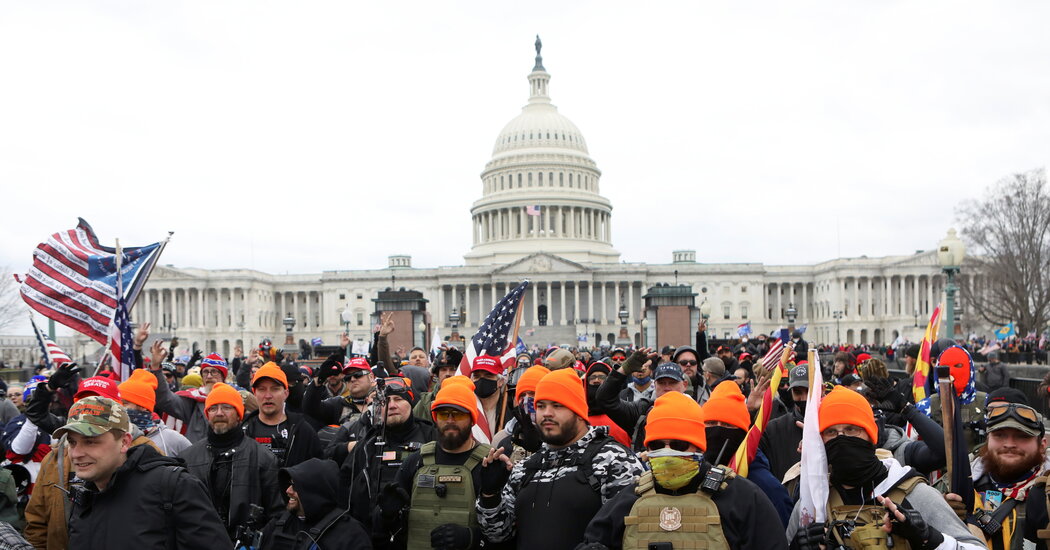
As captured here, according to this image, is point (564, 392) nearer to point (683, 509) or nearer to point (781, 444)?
point (683, 509)

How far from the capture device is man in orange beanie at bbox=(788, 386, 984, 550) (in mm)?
4051

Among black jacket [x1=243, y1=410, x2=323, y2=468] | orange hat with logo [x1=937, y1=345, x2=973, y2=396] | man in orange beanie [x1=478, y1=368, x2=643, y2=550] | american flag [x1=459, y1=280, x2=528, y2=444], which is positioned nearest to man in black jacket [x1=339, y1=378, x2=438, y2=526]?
black jacket [x1=243, y1=410, x2=323, y2=468]

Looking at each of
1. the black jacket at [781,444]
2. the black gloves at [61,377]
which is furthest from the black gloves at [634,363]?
the black gloves at [61,377]

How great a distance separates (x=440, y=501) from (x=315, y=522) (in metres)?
0.78

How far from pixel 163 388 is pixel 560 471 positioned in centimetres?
612

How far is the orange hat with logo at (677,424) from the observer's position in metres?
4.32

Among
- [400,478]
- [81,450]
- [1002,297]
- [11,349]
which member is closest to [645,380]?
[400,478]

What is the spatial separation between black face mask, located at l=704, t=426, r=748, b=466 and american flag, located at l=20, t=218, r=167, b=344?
10.3 metres

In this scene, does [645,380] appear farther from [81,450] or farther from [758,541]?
[81,450]

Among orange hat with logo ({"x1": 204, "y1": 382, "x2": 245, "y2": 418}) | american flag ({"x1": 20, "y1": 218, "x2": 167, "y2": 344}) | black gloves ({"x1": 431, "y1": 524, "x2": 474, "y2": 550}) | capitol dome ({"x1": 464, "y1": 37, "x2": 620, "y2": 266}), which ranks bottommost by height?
black gloves ({"x1": 431, "y1": 524, "x2": 474, "y2": 550})

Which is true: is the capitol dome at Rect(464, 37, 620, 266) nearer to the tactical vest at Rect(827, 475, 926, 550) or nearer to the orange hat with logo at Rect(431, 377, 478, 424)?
the orange hat with logo at Rect(431, 377, 478, 424)

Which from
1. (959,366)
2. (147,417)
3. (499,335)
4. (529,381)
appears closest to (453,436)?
(529,381)

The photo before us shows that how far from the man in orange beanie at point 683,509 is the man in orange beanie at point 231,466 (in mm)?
3028

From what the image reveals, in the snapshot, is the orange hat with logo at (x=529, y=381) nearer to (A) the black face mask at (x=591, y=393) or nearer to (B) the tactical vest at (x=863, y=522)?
(A) the black face mask at (x=591, y=393)
